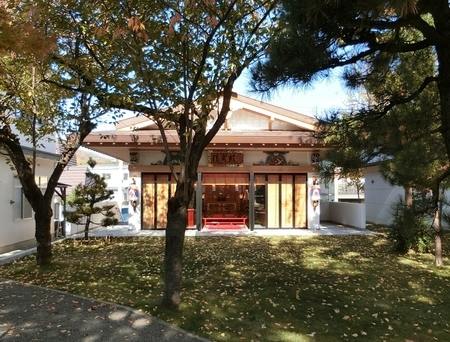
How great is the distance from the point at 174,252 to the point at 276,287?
2.19 metres

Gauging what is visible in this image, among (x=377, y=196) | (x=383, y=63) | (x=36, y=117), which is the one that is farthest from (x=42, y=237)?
(x=377, y=196)

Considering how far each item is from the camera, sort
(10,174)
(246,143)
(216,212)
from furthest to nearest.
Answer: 1. (216,212)
2. (246,143)
3. (10,174)

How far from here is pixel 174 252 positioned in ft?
16.5

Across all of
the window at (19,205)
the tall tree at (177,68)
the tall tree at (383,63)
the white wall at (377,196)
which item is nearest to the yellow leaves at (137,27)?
the tall tree at (177,68)

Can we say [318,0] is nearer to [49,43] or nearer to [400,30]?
[400,30]

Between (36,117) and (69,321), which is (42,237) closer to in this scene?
(36,117)

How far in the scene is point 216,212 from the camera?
17062mm

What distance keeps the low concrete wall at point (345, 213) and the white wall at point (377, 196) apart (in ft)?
7.40

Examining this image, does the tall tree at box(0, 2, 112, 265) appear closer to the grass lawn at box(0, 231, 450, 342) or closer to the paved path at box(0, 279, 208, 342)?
the grass lawn at box(0, 231, 450, 342)

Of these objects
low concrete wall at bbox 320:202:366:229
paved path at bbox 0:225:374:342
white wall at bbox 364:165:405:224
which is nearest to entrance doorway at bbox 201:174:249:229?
low concrete wall at bbox 320:202:366:229

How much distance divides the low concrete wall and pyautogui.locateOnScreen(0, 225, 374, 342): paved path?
12.7 meters

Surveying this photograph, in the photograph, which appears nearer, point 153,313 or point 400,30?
point 400,30

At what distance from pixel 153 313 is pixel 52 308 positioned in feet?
4.76

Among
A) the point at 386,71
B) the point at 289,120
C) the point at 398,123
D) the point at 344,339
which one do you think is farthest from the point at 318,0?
the point at 289,120
